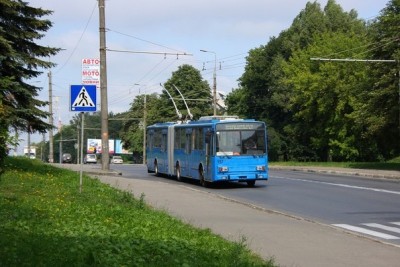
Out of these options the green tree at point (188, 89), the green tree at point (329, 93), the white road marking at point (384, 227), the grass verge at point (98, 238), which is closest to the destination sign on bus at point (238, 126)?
the grass verge at point (98, 238)

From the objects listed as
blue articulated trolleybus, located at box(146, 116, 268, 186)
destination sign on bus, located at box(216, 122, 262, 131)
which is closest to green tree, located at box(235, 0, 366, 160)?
blue articulated trolleybus, located at box(146, 116, 268, 186)

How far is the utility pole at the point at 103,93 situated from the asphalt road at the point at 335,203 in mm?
7979

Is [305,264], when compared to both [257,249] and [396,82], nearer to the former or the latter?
[257,249]

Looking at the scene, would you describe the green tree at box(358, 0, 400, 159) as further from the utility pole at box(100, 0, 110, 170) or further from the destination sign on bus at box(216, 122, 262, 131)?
the utility pole at box(100, 0, 110, 170)

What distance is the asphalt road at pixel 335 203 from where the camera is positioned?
13.6 metres

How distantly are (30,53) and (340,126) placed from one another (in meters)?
40.5

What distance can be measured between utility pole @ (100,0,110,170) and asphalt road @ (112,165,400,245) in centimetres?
798

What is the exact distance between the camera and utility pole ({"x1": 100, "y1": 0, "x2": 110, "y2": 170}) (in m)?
31.9

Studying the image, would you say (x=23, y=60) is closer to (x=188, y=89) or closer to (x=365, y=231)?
(x=365, y=231)

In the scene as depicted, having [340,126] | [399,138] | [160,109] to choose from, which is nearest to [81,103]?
[399,138]

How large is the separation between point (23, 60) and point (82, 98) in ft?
24.2

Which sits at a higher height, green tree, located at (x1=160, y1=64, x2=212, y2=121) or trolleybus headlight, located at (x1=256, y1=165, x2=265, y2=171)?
green tree, located at (x1=160, y1=64, x2=212, y2=121)

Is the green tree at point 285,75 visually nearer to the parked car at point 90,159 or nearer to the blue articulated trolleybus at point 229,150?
the parked car at point 90,159

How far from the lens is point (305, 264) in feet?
28.0
